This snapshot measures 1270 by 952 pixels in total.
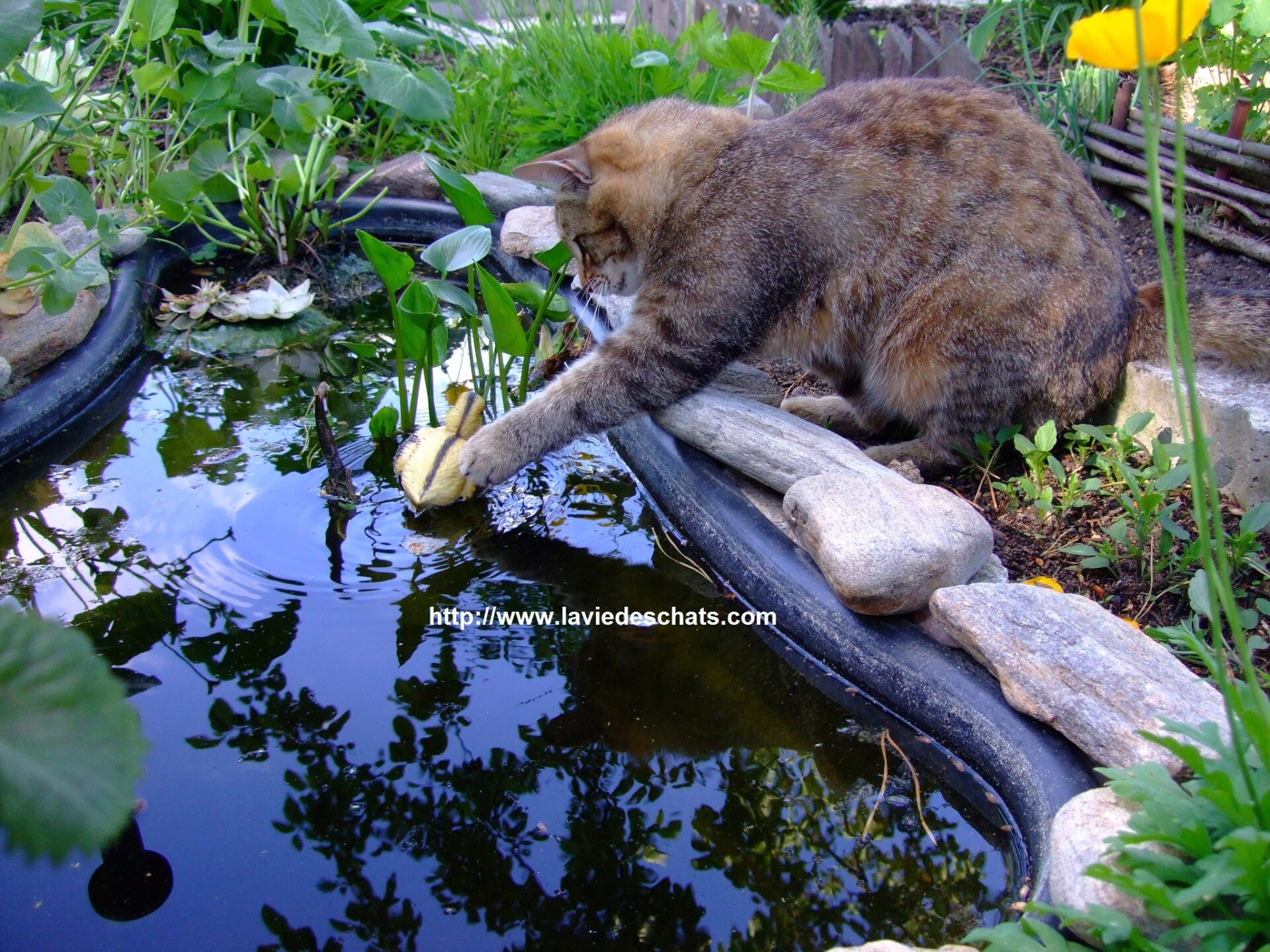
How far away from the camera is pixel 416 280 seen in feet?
8.72

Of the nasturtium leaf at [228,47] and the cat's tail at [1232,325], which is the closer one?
the cat's tail at [1232,325]

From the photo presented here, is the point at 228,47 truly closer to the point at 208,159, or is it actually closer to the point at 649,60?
the point at 208,159

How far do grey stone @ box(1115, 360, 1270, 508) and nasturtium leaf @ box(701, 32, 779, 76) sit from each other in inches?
67.5

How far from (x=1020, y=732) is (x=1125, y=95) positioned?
305 cm

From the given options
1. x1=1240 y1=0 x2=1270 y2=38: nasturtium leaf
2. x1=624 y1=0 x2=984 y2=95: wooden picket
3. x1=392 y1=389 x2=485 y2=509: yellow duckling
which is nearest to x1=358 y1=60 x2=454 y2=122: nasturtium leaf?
x1=392 y1=389 x2=485 y2=509: yellow duckling

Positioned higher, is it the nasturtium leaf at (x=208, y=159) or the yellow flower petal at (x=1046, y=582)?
the nasturtium leaf at (x=208, y=159)

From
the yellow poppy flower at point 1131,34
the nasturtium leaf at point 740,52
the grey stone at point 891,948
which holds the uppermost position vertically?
the yellow poppy flower at point 1131,34

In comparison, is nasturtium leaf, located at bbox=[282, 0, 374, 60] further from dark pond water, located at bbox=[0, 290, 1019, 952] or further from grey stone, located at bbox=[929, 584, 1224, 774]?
grey stone, located at bbox=[929, 584, 1224, 774]

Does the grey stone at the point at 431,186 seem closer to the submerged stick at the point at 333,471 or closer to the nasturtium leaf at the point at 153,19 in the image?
A: the nasturtium leaf at the point at 153,19

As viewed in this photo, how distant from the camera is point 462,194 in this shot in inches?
109

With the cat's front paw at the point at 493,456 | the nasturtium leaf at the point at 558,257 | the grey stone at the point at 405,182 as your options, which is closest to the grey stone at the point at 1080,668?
the cat's front paw at the point at 493,456

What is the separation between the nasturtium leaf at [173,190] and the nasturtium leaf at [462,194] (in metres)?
1.29

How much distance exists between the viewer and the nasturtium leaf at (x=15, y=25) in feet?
8.17

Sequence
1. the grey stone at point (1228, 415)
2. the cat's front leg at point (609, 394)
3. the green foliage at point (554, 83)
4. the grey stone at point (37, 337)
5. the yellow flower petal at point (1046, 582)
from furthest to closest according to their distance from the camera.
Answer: the green foliage at point (554, 83), the grey stone at point (37, 337), the cat's front leg at point (609, 394), the grey stone at point (1228, 415), the yellow flower petal at point (1046, 582)
